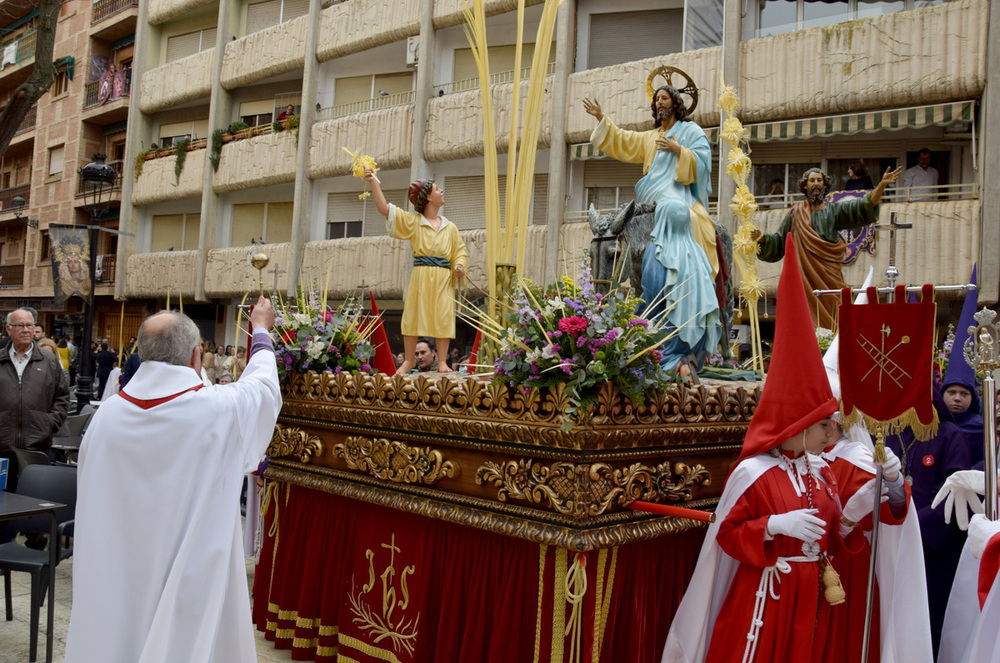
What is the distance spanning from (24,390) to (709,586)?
5.72 meters

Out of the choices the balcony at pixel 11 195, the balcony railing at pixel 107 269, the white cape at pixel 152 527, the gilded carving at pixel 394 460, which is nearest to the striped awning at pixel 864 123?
the gilded carving at pixel 394 460

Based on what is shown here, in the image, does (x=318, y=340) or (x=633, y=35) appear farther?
(x=633, y=35)

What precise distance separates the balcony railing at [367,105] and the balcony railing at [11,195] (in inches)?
610

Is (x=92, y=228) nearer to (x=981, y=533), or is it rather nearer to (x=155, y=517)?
(x=155, y=517)

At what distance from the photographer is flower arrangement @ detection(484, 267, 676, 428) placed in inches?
122

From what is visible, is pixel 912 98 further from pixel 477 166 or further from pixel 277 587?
pixel 277 587

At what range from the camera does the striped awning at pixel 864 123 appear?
1179 cm

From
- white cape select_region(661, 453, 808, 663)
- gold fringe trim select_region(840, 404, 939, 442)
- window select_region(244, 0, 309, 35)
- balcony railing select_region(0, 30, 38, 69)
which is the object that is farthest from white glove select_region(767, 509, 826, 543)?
balcony railing select_region(0, 30, 38, 69)

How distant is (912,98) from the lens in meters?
12.1

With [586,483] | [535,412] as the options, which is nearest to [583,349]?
[535,412]

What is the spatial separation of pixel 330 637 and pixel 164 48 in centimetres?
2377

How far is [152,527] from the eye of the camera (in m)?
2.95

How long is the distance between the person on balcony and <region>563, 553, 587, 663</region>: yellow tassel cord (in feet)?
10.1

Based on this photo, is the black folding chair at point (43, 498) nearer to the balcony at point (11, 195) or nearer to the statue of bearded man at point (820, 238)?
the statue of bearded man at point (820, 238)
